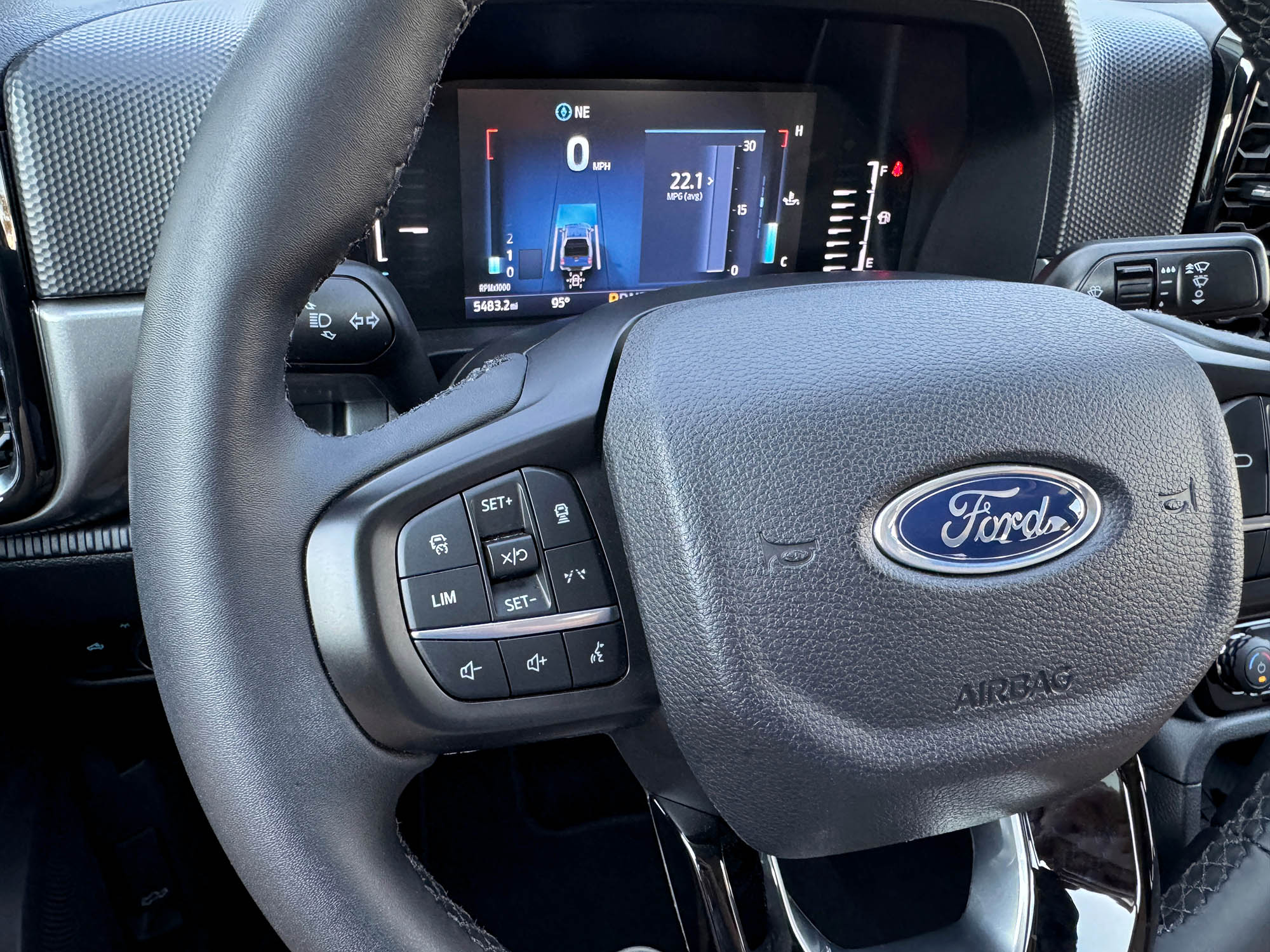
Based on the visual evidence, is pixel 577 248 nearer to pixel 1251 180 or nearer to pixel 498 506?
pixel 498 506

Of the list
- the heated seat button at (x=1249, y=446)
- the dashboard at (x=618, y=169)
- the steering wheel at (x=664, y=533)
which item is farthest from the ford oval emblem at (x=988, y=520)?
the dashboard at (x=618, y=169)

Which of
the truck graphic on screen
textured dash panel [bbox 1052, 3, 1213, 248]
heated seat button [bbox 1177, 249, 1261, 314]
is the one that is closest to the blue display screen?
the truck graphic on screen

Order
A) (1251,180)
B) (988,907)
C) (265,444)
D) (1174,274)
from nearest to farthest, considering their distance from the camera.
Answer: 1. (265,444)
2. (988,907)
3. (1174,274)
4. (1251,180)

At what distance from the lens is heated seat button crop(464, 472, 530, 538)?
652 mm

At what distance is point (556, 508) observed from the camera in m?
0.67

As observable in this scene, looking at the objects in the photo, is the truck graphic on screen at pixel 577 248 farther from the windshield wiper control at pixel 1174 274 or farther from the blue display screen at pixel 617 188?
the windshield wiper control at pixel 1174 274

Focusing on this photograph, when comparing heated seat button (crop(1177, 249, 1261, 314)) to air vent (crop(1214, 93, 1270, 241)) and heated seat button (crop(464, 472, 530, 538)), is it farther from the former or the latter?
heated seat button (crop(464, 472, 530, 538))

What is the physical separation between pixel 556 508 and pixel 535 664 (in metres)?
0.09

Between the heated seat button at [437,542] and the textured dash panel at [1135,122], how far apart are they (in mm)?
876

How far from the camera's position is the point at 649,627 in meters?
0.64

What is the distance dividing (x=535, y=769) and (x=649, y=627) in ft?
3.08

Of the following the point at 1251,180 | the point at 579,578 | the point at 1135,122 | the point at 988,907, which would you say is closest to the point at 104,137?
the point at 579,578

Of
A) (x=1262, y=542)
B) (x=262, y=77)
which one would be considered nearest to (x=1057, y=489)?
(x=1262, y=542)

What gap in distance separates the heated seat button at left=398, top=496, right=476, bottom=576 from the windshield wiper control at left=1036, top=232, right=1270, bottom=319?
78 cm
